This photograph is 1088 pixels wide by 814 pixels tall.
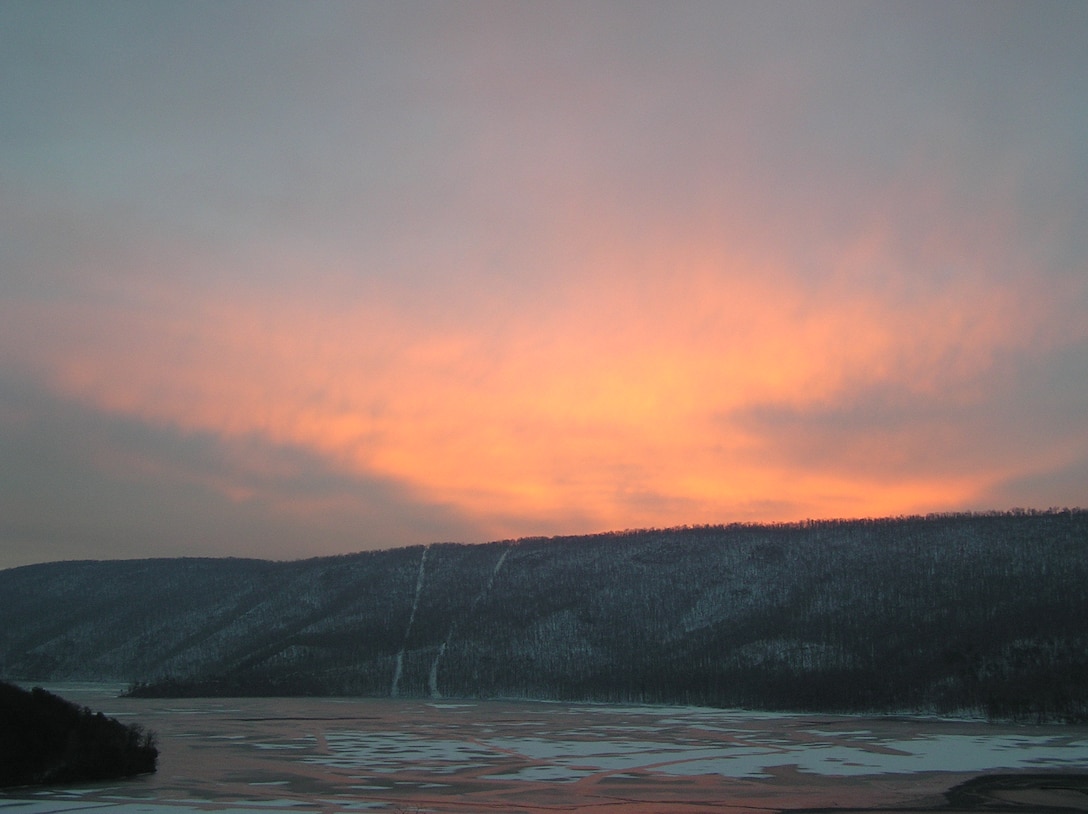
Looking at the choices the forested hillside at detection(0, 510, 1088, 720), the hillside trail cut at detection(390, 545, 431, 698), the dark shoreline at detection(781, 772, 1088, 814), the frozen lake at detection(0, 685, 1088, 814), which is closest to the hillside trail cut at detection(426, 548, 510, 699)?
the forested hillside at detection(0, 510, 1088, 720)

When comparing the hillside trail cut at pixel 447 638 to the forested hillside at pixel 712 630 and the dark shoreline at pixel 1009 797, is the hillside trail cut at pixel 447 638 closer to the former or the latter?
the forested hillside at pixel 712 630

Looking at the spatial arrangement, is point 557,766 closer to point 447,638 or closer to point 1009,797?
point 1009,797

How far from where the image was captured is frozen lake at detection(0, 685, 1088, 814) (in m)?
27.0

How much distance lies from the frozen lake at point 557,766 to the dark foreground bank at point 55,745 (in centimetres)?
125

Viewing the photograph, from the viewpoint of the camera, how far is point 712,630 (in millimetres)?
142500

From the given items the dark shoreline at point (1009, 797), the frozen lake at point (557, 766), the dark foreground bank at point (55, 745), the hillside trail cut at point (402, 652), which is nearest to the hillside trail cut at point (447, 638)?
the hillside trail cut at point (402, 652)

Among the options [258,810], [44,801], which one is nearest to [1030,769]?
[258,810]

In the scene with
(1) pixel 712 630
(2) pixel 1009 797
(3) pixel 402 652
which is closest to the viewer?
(2) pixel 1009 797

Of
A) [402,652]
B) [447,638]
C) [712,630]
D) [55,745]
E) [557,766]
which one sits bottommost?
[557,766]

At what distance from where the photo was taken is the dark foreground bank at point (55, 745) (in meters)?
30.9

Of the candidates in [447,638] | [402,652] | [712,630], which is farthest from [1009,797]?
[447,638]

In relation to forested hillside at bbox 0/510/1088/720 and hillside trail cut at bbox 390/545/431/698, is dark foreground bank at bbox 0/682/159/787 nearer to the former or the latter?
forested hillside at bbox 0/510/1088/720

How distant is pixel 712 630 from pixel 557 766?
11052 centimetres

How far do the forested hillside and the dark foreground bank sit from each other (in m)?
64.4
